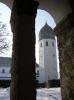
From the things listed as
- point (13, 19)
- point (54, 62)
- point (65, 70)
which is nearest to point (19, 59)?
point (13, 19)

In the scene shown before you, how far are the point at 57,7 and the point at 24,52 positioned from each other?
7.29 feet

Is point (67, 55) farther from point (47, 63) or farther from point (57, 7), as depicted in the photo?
point (47, 63)

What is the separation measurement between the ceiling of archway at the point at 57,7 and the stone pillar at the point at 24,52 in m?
1.41

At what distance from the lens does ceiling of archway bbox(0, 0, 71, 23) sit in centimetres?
525

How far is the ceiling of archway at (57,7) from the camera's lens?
5250 millimetres

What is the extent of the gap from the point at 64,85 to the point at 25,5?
2243 millimetres

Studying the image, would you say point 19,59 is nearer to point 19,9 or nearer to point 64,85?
point 19,9

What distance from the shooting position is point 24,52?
3.68 m

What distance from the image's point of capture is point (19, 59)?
144 inches

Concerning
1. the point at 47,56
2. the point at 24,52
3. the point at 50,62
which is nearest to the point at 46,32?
the point at 47,56

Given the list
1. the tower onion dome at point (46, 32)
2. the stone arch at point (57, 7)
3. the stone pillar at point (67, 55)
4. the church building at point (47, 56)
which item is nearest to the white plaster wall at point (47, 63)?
the church building at point (47, 56)

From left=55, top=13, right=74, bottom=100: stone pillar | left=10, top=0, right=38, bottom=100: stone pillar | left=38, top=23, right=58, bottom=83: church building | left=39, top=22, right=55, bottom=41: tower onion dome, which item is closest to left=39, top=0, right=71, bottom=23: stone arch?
left=55, top=13, right=74, bottom=100: stone pillar

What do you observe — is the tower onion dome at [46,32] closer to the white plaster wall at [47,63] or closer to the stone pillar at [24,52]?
the white plaster wall at [47,63]

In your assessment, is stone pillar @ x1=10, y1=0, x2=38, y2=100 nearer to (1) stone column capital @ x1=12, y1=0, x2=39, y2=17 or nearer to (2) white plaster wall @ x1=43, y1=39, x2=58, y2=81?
(1) stone column capital @ x1=12, y1=0, x2=39, y2=17
